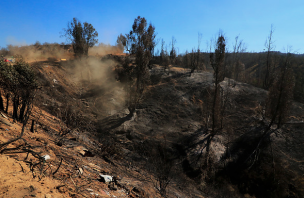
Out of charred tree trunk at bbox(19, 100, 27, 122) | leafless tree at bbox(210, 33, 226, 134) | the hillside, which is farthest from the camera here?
leafless tree at bbox(210, 33, 226, 134)

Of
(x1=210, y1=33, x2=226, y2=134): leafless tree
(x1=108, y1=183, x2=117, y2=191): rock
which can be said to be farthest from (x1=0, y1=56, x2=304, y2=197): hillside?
(x1=210, y1=33, x2=226, y2=134): leafless tree

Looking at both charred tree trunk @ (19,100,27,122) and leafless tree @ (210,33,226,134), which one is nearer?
charred tree trunk @ (19,100,27,122)

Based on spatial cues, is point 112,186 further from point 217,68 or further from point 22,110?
point 217,68

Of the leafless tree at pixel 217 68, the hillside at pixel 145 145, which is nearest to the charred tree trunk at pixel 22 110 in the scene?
the hillside at pixel 145 145

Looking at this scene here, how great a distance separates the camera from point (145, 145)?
12.1m

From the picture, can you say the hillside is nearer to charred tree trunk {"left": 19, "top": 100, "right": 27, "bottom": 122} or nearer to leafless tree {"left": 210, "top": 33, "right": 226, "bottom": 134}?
charred tree trunk {"left": 19, "top": 100, "right": 27, "bottom": 122}

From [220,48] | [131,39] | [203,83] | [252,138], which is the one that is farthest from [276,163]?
[131,39]

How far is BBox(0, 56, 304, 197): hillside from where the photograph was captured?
14.1 ft

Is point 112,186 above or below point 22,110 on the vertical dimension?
below

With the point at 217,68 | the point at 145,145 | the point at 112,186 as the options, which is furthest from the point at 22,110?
the point at 217,68

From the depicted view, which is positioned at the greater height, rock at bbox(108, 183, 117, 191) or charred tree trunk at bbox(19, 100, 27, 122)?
charred tree trunk at bbox(19, 100, 27, 122)

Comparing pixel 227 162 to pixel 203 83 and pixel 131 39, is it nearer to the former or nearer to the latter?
pixel 203 83

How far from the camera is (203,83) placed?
22.0 meters

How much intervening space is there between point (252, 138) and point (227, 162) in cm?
353
